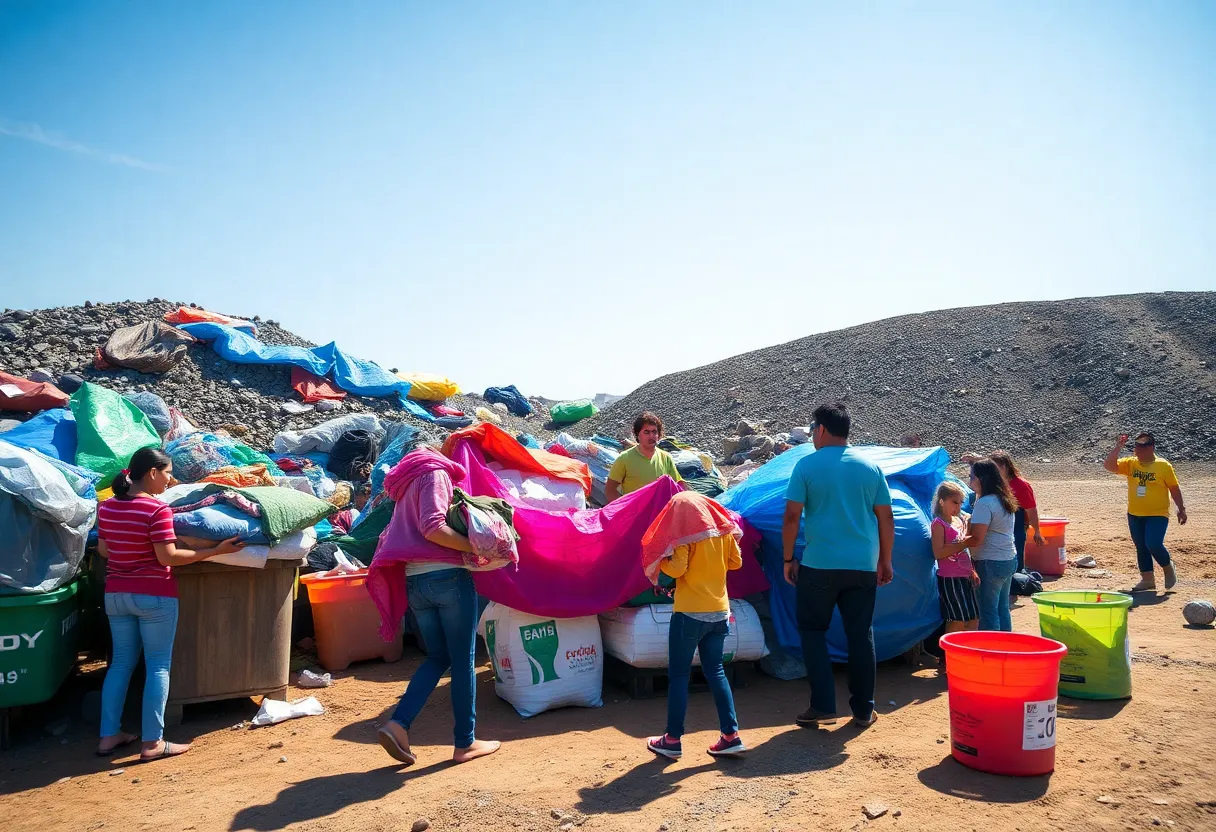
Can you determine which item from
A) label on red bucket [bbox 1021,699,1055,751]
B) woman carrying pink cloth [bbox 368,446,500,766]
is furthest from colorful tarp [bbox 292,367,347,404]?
label on red bucket [bbox 1021,699,1055,751]

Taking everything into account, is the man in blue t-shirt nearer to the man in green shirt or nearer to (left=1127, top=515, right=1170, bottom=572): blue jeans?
the man in green shirt

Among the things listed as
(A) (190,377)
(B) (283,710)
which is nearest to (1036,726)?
(B) (283,710)

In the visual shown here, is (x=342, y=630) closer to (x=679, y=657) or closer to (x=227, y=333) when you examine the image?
(x=679, y=657)

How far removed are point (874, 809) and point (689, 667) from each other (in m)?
1.00

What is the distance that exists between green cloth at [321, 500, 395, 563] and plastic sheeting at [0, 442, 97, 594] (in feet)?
6.90

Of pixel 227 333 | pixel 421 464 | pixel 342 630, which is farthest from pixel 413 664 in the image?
pixel 227 333

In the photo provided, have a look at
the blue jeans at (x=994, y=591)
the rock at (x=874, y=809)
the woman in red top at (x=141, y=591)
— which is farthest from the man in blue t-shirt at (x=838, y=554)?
the woman in red top at (x=141, y=591)

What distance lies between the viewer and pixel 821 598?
443cm

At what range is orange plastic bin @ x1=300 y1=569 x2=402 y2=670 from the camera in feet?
18.6

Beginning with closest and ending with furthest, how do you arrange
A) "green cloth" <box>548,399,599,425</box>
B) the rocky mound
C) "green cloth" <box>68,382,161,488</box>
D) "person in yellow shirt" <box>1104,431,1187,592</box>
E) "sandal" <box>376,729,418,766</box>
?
1. "sandal" <box>376,729,418,766</box>
2. "green cloth" <box>68,382,161,488</box>
3. "person in yellow shirt" <box>1104,431,1187,592</box>
4. the rocky mound
5. "green cloth" <box>548,399,599,425</box>

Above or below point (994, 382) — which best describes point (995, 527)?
below

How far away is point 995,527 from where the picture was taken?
5.23 metres

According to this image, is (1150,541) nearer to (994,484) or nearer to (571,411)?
(994,484)

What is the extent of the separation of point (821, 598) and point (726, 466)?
576 inches
